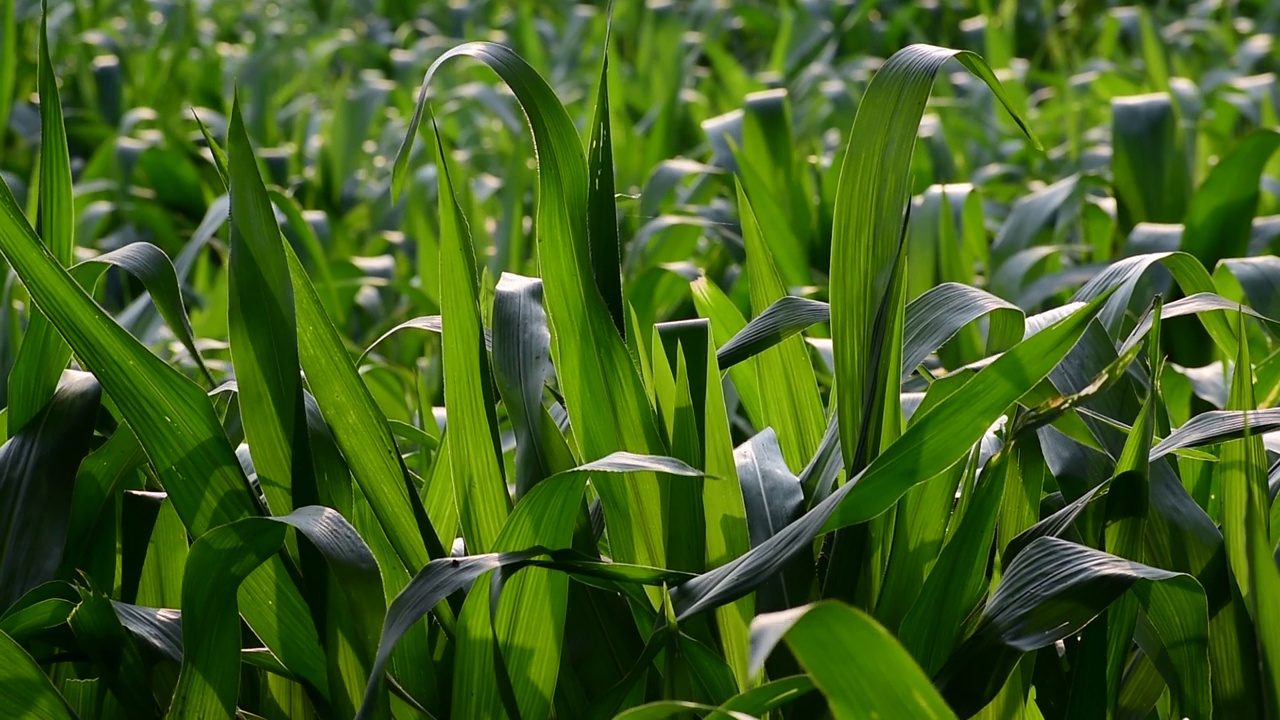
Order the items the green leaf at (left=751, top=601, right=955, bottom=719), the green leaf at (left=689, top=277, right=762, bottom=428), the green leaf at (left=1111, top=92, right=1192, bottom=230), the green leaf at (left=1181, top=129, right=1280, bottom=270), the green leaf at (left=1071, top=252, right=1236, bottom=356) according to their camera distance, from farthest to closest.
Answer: the green leaf at (left=1111, top=92, right=1192, bottom=230), the green leaf at (left=1181, top=129, right=1280, bottom=270), the green leaf at (left=689, top=277, right=762, bottom=428), the green leaf at (left=1071, top=252, right=1236, bottom=356), the green leaf at (left=751, top=601, right=955, bottom=719)

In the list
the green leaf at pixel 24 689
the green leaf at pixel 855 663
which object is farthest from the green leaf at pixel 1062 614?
the green leaf at pixel 24 689

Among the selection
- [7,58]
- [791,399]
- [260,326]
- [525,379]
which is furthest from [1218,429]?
[7,58]

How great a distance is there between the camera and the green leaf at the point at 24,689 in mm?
651

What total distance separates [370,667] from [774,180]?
125 centimetres

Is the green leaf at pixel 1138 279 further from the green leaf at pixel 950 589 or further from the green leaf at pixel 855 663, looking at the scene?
the green leaf at pixel 855 663

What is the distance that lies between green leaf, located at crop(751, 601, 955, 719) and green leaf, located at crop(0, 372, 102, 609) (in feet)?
1.63

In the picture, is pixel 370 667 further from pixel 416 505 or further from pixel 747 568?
pixel 747 568

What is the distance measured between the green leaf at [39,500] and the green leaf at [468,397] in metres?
0.24

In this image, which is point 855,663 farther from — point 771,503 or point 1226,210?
point 1226,210

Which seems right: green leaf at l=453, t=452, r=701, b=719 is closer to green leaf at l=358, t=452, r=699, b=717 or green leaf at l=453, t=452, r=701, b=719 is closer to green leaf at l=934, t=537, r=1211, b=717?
green leaf at l=358, t=452, r=699, b=717

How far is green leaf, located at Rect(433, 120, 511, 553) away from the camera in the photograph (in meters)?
0.70

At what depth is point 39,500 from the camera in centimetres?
77

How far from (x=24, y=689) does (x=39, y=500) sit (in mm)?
144

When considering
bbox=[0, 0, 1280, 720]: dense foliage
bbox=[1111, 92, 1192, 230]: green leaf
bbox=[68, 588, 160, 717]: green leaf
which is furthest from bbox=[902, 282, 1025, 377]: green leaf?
bbox=[1111, 92, 1192, 230]: green leaf
